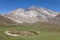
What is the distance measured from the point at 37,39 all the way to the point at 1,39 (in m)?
5.40

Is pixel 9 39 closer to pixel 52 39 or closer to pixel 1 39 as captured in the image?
pixel 1 39

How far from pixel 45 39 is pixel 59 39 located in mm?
2237

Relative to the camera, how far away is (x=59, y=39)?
2422 cm

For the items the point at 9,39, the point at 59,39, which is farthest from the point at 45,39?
the point at 9,39

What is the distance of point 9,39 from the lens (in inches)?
947

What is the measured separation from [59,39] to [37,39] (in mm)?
3470

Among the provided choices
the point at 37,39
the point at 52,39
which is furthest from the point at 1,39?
the point at 52,39

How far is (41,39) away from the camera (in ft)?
78.3

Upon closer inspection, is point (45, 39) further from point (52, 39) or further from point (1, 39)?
point (1, 39)

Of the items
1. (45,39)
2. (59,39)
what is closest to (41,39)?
(45,39)

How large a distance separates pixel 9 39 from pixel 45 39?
218 inches

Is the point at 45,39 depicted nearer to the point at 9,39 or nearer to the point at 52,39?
the point at 52,39

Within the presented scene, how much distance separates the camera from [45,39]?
2386 cm

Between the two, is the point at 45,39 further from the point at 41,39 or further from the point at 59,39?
the point at 59,39
